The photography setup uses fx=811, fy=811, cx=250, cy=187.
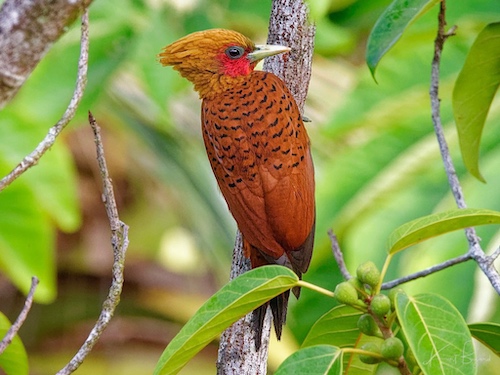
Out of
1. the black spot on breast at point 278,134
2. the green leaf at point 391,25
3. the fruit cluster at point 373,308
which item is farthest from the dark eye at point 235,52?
the fruit cluster at point 373,308

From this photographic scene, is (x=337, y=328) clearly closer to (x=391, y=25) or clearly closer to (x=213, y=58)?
(x=391, y=25)

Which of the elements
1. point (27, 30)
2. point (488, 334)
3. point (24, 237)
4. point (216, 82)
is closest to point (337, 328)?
point (488, 334)

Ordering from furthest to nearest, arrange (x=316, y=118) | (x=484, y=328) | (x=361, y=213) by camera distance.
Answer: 1. (x=316, y=118)
2. (x=361, y=213)
3. (x=484, y=328)

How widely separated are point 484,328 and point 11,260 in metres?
1.95

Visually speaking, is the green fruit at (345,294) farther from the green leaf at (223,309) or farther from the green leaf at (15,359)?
the green leaf at (15,359)

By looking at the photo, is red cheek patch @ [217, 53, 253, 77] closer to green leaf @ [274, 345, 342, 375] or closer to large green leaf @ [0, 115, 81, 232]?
green leaf @ [274, 345, 342, 375]

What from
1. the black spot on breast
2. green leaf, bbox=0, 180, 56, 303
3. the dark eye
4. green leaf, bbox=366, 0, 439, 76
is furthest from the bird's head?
green leaf, bbox=0, 180, 56, 303

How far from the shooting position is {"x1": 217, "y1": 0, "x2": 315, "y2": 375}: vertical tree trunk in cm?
166

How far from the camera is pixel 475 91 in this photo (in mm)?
1958

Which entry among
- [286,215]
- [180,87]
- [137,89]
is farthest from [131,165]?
[286,215]

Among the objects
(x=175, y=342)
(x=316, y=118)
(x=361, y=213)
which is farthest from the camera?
(x=316, y=118)

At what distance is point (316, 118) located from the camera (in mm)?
4082

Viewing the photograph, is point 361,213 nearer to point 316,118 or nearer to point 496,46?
point 316,118

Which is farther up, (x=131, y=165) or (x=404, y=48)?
(x=131, y=165)
